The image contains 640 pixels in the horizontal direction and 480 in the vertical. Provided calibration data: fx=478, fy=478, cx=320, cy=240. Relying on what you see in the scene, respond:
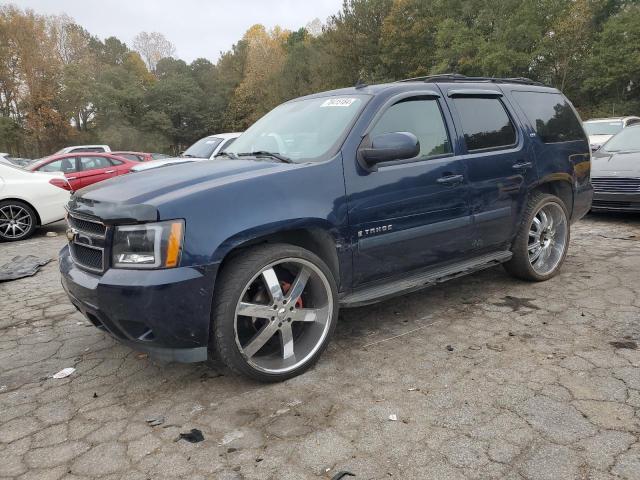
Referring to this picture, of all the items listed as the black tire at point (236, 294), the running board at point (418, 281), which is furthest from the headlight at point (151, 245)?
the running board at point (418, 281)

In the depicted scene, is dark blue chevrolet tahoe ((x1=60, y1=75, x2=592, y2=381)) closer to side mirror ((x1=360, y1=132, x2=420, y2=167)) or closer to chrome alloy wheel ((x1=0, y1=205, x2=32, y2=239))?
side mirror ((x1=360, y1=132, x2=420, y2=167))

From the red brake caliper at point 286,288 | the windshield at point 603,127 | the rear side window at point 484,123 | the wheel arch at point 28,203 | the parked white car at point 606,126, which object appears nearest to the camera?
the red brake caliper at point 286,288

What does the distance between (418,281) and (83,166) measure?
10.8 m

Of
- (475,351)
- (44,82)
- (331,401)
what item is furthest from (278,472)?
(44,82)

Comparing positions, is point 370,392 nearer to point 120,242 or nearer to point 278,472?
point 278,472

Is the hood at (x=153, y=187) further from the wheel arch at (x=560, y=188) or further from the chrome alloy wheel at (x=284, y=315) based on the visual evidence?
the wheel arch at (x=560, y=188)

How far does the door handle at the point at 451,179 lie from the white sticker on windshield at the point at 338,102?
34.3 inches

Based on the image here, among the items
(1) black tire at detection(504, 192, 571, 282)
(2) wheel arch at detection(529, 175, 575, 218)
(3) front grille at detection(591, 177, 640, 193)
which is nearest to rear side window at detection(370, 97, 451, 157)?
(1) black tire at detection(504, 192, 571, 282)

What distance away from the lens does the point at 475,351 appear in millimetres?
3234

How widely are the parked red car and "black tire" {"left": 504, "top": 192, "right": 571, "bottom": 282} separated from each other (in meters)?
9.63

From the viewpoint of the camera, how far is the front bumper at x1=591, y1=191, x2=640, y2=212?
22.7ft

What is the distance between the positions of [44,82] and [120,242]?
4400 cm

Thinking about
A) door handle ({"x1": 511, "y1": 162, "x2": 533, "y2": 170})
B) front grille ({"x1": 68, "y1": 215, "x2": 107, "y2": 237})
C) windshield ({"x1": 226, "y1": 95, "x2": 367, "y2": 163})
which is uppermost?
windshield ({"x1": 226, "y1": 95, "x2": 367, "y2": 163})

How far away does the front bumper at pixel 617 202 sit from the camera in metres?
6.92
